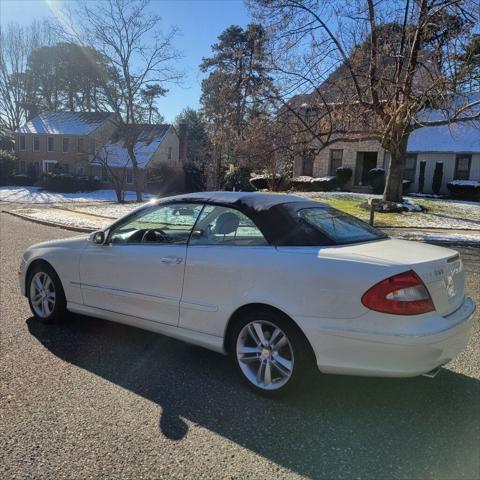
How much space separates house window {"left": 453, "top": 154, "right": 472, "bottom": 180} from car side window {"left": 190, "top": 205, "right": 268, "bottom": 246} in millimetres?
26897

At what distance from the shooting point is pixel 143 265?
432 cm

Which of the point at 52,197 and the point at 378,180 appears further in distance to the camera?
the point at 52,197

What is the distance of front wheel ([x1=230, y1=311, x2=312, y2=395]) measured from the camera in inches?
136

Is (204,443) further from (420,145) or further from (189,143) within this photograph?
(189,143)

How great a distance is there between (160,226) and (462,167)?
27.1 m

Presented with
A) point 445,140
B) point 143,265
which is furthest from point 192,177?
point 143,265

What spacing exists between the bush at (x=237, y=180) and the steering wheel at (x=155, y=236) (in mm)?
29162

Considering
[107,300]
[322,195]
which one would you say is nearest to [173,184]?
[322,195]

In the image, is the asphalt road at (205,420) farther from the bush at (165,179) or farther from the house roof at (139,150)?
the house roof at (139,150)

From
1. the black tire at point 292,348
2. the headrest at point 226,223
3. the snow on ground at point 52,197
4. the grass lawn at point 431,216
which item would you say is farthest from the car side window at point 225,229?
the snow on ground at point 52,197

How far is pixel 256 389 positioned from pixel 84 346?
74.2 inches

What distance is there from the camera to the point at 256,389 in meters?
3.67

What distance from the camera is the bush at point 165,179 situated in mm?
42287

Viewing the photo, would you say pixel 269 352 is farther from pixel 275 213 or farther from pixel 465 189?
pixel 465 189
